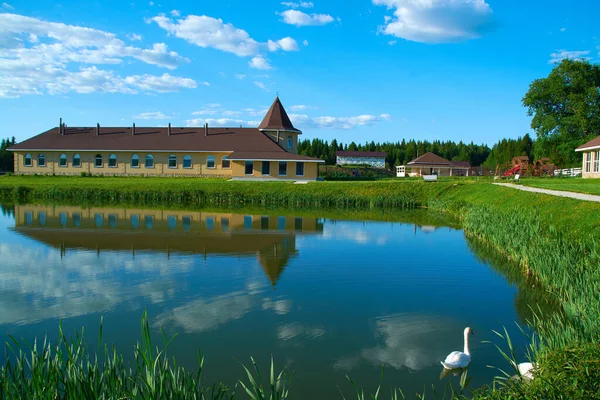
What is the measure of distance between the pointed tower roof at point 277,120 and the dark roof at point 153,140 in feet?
3.39

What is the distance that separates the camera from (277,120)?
45844mm

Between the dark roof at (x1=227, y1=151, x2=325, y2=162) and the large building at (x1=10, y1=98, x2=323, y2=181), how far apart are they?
82 millimetres

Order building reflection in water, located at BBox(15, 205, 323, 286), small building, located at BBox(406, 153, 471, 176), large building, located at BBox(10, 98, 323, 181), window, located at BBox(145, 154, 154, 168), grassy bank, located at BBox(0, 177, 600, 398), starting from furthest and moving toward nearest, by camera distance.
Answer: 1. small building, located at BBox(406, 153, 471, 176)
2. window, located at BBox(145, 154, 154, 168)
3. large building, located at BBox(10, 98, 323, 181)
4. building reflection in water, located at BBox(15, 205, 323, 286)
5. grassy bank, located at BBox(0, 177, 600, 398)

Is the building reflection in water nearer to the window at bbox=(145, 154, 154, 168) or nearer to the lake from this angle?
the lake

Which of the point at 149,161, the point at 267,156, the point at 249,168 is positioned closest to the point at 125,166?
the point at 149,161

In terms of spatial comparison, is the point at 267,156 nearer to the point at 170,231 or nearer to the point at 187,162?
the point at 187,162

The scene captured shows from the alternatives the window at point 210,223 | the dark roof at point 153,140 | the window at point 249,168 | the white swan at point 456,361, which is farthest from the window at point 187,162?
the white swan at point 456,361

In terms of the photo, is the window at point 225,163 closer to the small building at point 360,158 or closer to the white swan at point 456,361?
the white swan at point 456,361

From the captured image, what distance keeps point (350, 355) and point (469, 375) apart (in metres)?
1.50

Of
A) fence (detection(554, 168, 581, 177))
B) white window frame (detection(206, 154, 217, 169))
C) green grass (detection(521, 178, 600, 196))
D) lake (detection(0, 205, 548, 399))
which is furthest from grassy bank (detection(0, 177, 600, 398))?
fence (detection(554, 168, 581, 177))

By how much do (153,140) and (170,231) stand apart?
28376 mm

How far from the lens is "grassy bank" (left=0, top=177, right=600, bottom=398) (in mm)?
4656

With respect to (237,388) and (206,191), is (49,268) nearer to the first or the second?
(237,388)

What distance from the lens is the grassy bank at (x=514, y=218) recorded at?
15.3 feet
